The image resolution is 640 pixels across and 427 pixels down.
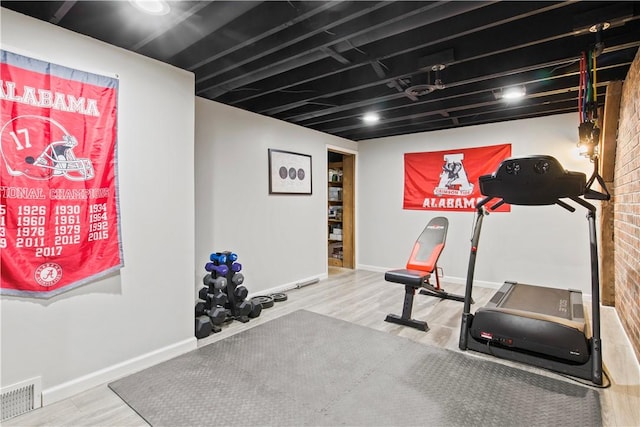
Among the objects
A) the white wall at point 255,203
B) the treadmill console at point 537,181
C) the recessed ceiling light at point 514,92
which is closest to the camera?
the treadmill console at point 537,181

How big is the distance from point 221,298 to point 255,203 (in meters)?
1.41

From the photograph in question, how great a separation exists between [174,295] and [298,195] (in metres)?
2.55

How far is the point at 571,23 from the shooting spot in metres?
2.17

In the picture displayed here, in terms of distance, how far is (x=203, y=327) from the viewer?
2988 millimetres

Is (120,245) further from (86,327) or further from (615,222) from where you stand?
(615,222)

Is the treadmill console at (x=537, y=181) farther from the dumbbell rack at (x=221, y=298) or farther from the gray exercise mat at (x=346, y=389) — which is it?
the dumbbell rack at (x=221, y=298)

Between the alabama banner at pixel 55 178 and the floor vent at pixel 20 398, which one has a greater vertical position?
the alabama banner at pixel 55 178

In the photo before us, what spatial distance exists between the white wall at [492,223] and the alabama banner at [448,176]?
10 cm

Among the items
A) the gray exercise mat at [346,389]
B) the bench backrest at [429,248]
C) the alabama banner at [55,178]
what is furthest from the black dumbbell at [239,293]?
the bench backrest at [429,248]

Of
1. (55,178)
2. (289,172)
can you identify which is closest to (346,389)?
(55,178)

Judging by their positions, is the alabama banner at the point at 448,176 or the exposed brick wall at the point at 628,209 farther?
the alabama banner at the point at 448,176

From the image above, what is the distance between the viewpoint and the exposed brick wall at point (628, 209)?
2.55 meters

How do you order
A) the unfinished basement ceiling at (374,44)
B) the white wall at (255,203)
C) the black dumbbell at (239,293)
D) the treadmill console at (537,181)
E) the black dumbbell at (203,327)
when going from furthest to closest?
the white wall at (255,203)
the black dumbbell at (239,293)
the black dumbbell at (203,327)
the treadmill console at (537,181)
the unfinished basement ceiling at (374,44)

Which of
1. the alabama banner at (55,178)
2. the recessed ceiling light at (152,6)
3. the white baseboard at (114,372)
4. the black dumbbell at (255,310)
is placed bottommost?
the white baseboard at (114,372)
